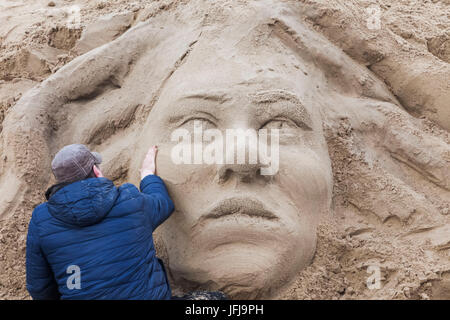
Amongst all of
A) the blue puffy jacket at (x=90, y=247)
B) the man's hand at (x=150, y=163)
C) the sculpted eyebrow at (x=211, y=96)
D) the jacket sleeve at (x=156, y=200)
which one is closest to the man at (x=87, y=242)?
the blue puffy jacket at (x=90, y=247)

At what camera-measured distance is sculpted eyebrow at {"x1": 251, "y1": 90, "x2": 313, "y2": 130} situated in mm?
2564

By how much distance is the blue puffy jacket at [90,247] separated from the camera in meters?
1.94

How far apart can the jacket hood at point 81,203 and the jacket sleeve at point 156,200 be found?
0.78ft

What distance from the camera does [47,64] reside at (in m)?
3.47


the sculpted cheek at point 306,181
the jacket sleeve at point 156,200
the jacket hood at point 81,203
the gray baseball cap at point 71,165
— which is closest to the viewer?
the jacket hood at point 81,203

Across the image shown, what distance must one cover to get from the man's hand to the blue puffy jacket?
476 millimetres

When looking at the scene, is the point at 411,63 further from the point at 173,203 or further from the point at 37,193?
the point at 37,193

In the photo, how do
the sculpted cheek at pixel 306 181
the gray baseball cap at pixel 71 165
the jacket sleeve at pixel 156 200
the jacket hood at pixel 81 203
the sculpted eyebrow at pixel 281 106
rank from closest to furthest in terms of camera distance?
the jacket hood at pixel 81 203, the gray baseball cap at pixel 71 165, the jacket sleeve at pixel 156 200, the sculpted cheek at pixel 306 181, the sculpted eyebrow at pixel 281 106

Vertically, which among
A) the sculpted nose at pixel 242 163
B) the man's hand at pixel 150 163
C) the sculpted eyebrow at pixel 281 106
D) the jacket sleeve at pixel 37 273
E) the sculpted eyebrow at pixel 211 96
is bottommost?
the jacket sleeve at pixel 37 273

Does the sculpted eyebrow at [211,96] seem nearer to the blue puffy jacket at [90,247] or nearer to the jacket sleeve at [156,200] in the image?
the jacket sleeve at [156,200]

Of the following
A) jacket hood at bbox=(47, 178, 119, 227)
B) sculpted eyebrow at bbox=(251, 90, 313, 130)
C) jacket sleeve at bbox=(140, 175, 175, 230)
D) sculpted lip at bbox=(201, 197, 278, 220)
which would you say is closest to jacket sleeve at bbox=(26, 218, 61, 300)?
jacket hood at bbox=(47, 178, 119, 227)

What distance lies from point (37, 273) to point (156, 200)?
1.91 ft

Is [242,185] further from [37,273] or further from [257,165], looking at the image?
[37,273]

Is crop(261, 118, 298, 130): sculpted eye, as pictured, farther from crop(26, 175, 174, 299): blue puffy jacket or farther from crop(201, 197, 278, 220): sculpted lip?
crop(26, 175, 174, 299): blue puffy jacket
